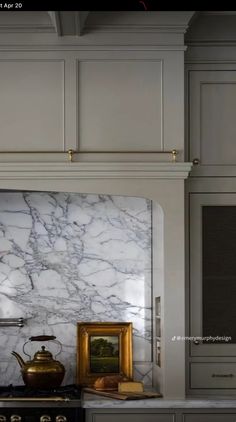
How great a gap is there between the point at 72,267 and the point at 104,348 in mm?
483

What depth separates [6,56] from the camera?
Result: 401cm

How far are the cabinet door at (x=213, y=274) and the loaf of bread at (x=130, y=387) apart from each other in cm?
34

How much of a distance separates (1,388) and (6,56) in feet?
5.71

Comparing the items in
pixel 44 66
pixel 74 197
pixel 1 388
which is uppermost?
pixel 44 66

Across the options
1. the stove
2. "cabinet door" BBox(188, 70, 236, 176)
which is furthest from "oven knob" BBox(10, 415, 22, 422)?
"cabinet door" BBox(188, 70, 236, 176)

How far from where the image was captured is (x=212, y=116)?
4.15 m

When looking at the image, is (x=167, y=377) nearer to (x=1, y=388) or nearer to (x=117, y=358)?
(x=117, y=358)

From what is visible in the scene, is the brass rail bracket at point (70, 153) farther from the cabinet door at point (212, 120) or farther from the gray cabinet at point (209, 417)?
the gray cabinet at point (209, 417)

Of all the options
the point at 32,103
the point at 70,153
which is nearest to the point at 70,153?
the point at 70,153

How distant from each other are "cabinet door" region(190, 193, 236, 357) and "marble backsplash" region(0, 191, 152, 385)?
14.8 inches

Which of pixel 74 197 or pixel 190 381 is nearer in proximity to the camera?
pixel 190 381

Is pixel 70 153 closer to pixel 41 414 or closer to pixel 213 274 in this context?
pixel 213 274

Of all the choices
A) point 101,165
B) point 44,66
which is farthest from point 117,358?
point 44,66

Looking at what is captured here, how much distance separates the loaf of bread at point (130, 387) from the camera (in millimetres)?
3957
